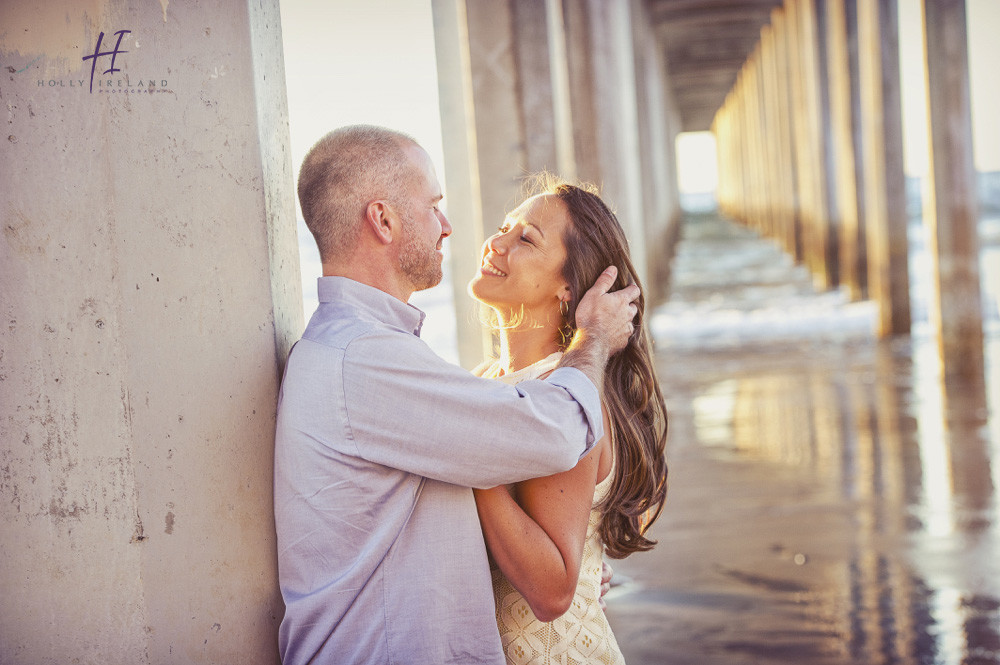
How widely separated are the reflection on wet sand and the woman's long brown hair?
1882 mm

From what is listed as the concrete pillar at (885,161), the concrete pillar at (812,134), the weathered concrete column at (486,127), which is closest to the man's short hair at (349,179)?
the weathered concrete column at (486,127)

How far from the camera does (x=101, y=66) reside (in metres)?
2.18

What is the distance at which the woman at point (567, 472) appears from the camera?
2.27 meters

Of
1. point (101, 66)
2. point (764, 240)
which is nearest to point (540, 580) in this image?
point (101, 66)

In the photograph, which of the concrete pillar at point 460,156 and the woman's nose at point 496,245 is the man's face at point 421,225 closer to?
the woman's nose at point 496,245

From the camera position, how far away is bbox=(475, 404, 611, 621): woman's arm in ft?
7.38

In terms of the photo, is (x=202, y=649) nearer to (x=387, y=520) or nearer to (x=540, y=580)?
(x=387, y=520)

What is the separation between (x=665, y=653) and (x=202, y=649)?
2.55 m

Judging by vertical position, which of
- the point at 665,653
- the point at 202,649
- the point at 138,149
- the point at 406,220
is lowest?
the point at 665,653

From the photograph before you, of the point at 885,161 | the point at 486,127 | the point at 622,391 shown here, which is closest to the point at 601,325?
the point at 622,391

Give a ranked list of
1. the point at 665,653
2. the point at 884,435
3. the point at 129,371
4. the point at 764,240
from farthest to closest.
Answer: the point at 764,240 → the point at 884,435 → the point at 665,653 → the point at 129,371

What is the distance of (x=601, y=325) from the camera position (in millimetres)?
2498

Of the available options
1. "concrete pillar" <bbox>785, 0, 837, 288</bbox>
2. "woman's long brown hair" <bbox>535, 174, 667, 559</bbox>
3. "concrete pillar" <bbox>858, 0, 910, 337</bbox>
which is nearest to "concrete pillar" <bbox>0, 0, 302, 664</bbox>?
"woman's long brown hair" <bbox>535, 174, 667, 559</bbox>

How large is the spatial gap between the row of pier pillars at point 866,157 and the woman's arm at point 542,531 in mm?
10291
